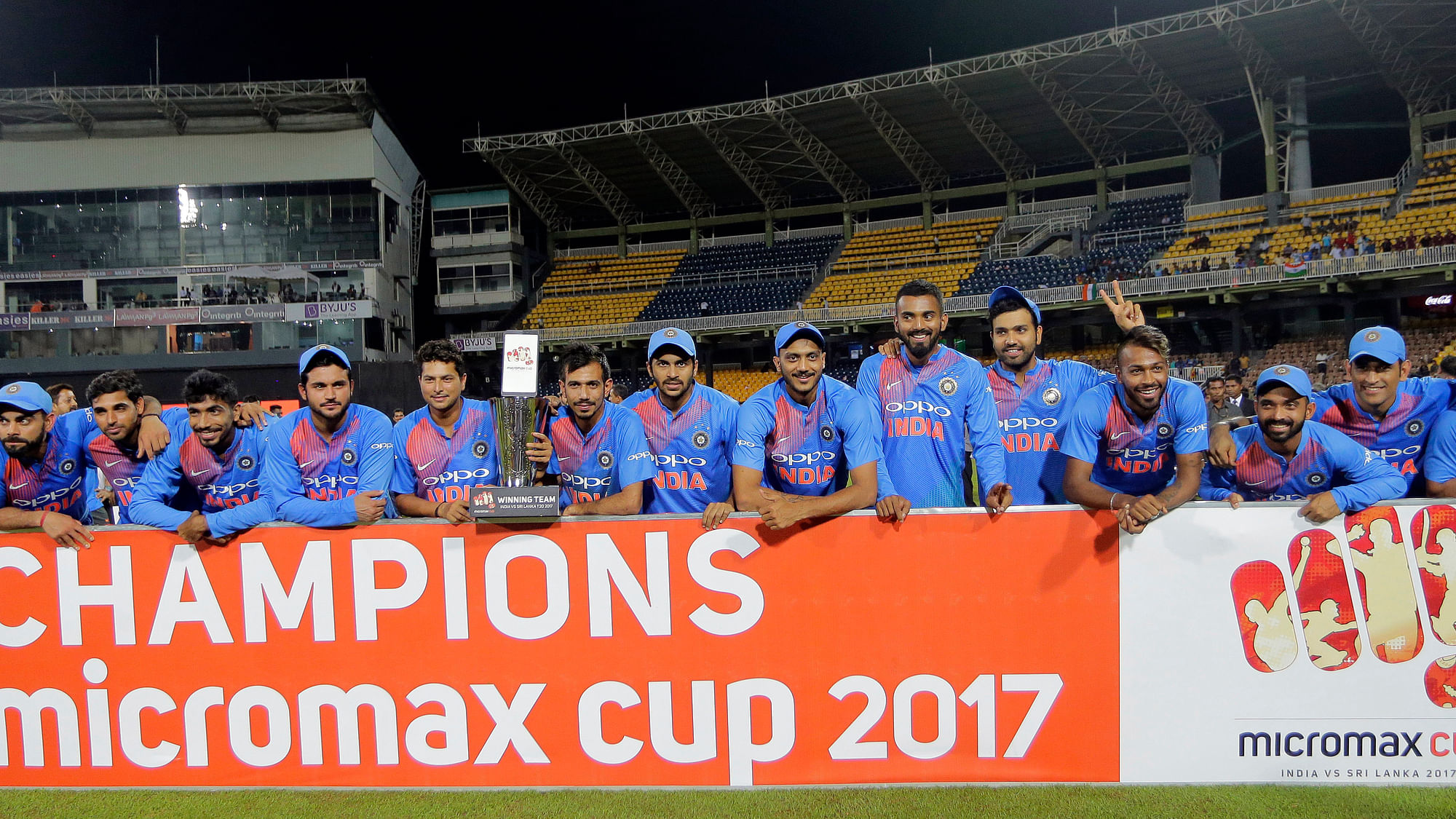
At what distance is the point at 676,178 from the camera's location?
37.5 meters

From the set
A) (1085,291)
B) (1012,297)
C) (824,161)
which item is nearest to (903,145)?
(824,161)

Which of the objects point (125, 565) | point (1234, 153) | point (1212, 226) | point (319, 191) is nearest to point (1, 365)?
Result: point (319, 191)

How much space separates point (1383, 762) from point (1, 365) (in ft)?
138

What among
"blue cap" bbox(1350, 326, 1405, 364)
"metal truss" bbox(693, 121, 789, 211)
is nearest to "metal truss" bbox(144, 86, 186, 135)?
"metal truss" bbox(693, 121, 789, 211)

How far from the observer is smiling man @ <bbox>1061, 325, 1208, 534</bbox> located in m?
3.82

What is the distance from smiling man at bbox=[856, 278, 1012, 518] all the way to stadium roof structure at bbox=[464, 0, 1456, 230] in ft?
89.4

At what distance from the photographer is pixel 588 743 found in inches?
145

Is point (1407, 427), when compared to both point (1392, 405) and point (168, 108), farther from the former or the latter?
point (168, 108)

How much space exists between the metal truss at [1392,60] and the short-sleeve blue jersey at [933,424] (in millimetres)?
28081

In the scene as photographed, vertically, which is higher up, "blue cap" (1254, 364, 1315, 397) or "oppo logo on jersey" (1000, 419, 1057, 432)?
"blue cap" (1254, 364, 1315, 397)

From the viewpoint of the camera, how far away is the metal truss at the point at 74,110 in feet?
116

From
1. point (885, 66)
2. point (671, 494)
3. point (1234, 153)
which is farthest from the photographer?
point (885, 66)

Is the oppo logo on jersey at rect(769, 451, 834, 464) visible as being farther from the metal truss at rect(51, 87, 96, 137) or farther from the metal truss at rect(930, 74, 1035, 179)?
the metal truss at rect(51, 87, 96, 137)

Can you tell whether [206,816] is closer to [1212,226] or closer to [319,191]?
[1212,226]
